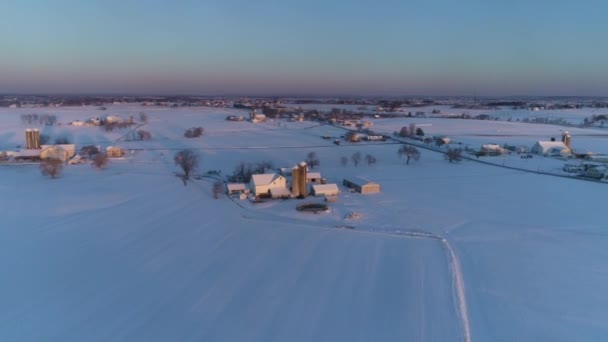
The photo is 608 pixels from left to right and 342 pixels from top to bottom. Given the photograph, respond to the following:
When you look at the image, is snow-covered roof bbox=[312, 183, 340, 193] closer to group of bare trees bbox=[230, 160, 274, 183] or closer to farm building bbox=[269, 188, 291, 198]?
farm building bbox=[269, 188, 291, 198]

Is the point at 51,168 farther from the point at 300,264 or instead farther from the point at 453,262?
the point at 453,262

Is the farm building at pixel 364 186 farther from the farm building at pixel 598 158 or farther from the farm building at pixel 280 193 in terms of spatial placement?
the farm building at pixel 598 158

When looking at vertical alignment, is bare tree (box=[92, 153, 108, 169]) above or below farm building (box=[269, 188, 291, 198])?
above

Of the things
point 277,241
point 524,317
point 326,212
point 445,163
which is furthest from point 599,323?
point 445,163

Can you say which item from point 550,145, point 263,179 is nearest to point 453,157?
point 550,145

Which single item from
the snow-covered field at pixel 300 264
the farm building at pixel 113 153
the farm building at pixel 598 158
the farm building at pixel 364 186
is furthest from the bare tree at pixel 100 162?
the farm building at pixel 598 158

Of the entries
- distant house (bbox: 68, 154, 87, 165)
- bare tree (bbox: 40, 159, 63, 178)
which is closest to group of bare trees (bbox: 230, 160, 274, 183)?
bare tree (bbox: 40, 159, 63, 178)
